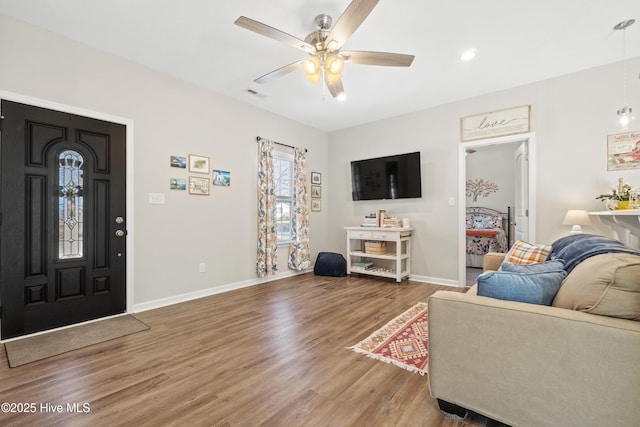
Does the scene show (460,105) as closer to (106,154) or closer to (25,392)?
(106,154)

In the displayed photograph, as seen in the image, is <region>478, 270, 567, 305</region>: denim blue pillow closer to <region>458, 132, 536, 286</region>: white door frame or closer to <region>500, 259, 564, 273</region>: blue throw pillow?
<region>500, 259, 564, 273</region>: blue throw pillow

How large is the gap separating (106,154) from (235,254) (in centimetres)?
192

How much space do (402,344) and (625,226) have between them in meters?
2.82

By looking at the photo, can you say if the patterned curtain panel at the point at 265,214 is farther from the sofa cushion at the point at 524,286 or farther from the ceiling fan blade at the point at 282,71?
the sofa cushion at the point at 524,286

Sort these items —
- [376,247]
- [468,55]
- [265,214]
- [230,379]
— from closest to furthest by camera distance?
1. [230,379]
2. [468,55]
3. [265,214]
4. [376,247]

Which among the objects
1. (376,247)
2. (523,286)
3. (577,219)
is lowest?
(376,247)

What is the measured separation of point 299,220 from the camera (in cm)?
487

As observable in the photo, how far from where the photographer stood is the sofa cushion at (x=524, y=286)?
1372 millimetres

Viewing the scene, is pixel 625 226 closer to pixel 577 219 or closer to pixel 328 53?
pixel 577 219

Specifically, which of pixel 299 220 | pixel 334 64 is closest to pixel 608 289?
pixel 334 64

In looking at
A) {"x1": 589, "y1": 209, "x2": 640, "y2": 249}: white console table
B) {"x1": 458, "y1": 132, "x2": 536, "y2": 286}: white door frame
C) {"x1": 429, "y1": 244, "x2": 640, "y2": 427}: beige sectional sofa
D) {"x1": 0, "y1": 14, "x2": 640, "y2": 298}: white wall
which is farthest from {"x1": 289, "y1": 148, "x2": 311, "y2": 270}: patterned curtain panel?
{"x1": 589, "y1": 209, "x2": 640, "y2": 249}: white console table

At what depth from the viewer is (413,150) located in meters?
4.58

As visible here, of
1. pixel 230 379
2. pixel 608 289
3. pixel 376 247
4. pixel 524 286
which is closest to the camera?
pixel 608 289

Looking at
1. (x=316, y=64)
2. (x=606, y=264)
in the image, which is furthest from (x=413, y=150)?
(x=606, y=264)
